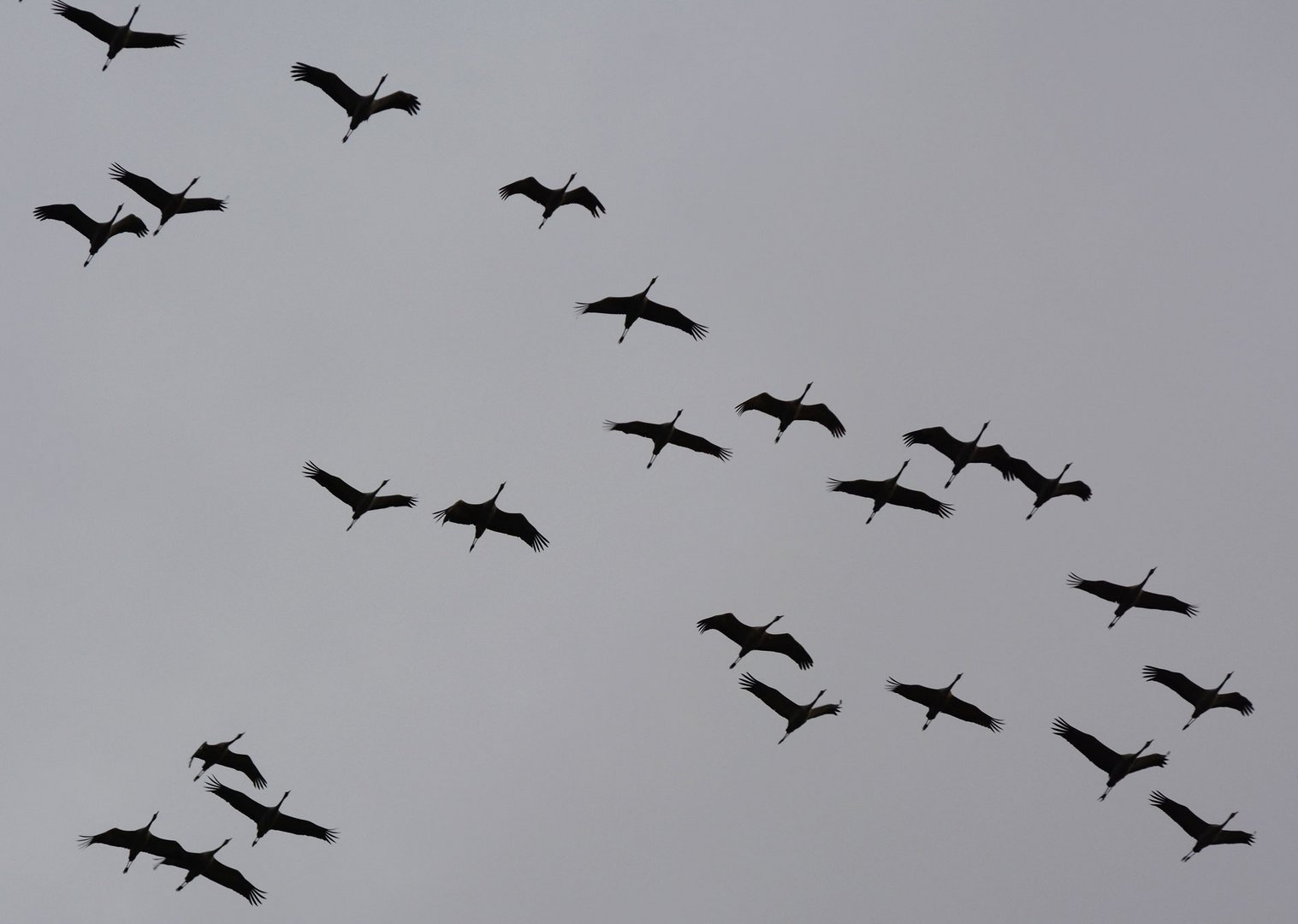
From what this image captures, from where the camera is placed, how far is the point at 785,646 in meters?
49.5

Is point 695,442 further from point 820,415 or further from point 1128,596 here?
point 1128,596

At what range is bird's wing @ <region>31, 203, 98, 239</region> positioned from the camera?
50531mm

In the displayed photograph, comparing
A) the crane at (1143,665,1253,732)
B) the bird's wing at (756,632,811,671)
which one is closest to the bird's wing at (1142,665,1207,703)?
the crane at (1143,665,1253,732)

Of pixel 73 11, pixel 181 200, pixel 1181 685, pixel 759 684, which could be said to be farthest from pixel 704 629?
pixel 73 11

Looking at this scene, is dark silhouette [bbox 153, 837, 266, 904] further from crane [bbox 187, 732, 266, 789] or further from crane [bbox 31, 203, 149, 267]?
crane [bbox 31, 203, 149, 267]

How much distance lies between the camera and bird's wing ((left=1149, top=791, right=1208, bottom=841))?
50.5m

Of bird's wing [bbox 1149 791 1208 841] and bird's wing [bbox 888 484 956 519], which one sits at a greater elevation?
bird's wing [bbox 888 484 956 519]

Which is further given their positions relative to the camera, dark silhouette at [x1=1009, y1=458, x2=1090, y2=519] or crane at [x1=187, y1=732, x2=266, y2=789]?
dark silhouette at [x1=1009, y1=458, x2=1090, y2=519]

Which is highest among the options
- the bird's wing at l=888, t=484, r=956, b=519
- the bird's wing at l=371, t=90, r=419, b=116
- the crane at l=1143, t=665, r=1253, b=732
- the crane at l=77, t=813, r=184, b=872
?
the bird's wing at l=371, t=90, r=419, b=116

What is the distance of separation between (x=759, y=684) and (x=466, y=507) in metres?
10.7

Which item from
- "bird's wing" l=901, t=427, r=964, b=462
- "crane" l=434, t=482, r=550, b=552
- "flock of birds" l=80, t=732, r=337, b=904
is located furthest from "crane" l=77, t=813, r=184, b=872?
"bird's wing" l=901, t=427, r=964, b=462

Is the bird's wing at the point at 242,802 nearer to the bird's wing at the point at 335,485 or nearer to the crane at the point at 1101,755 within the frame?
the bird's wing at the point at 335,485

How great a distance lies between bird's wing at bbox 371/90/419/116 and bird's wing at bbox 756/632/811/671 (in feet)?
65.2

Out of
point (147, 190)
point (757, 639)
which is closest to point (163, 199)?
point (147, 190)
